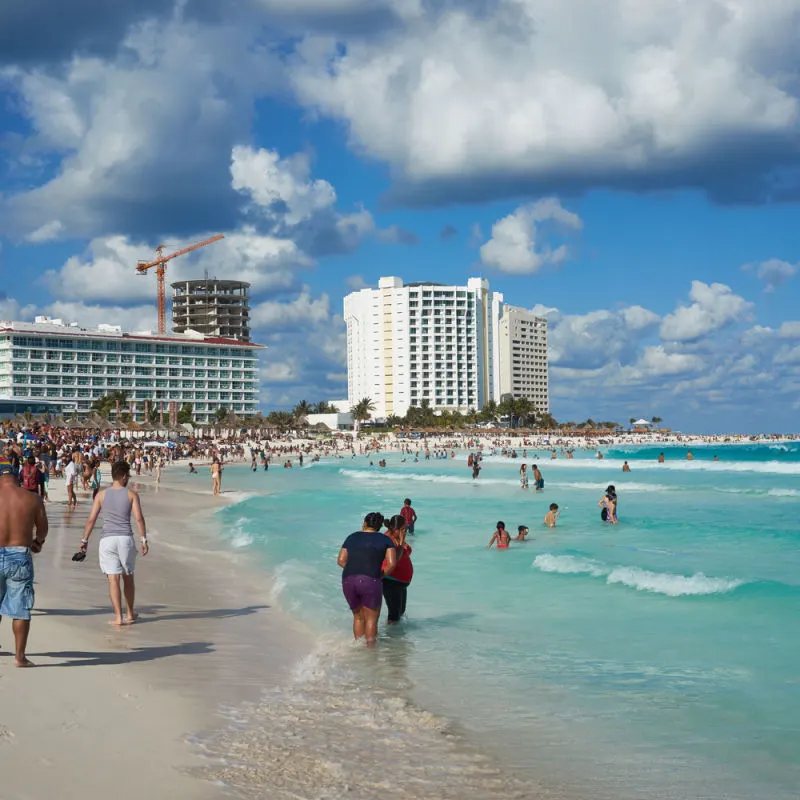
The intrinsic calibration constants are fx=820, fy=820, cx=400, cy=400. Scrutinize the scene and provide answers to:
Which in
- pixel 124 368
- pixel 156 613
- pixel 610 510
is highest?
pixel 124 368

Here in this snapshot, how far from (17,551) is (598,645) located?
647 centimetres

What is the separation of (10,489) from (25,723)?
1927 millimetres

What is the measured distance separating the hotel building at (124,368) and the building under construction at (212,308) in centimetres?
1377

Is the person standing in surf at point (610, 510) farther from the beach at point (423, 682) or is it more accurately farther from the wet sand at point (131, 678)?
the wet sand at point (131, 678)

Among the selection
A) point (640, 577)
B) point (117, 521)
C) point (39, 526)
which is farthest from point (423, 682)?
point (640, 577)

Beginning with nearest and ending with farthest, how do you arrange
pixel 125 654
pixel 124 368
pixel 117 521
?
1. pixel 125 654
2. pixel 117 521
3. pixel 124 368

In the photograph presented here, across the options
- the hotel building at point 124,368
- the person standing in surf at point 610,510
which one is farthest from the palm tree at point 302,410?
the person standing in surf at point 610,510

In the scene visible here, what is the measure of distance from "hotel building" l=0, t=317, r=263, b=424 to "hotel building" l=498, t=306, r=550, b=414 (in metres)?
61.4

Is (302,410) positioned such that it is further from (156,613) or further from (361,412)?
(156,613)

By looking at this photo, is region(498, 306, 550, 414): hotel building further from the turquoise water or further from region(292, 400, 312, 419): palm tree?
the turquoise water

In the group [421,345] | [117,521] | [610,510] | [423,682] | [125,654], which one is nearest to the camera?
[125,654]

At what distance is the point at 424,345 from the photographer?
169875 mm

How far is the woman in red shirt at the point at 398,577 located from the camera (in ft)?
31.4

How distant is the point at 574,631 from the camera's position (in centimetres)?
1038
